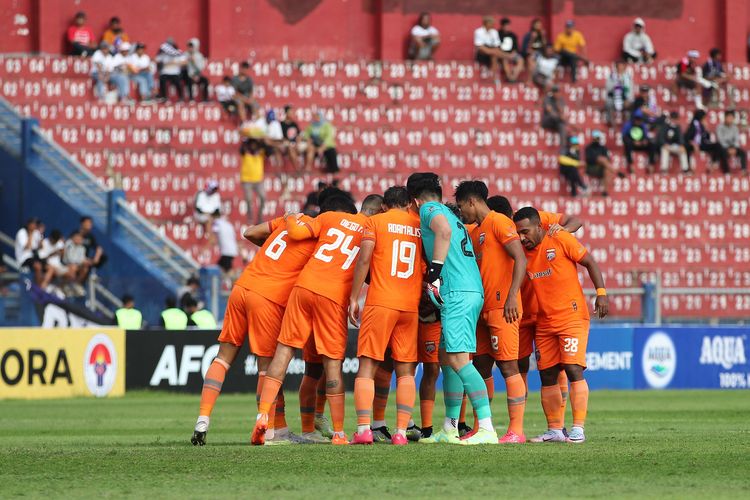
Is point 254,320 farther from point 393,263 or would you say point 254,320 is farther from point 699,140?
point 699,140

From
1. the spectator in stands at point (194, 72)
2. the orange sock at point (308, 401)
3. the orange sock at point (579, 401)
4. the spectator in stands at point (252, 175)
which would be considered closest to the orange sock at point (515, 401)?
the orange sock at point (579, 401)

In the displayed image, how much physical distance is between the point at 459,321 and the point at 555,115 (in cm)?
2462

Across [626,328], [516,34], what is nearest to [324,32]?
[516,34]

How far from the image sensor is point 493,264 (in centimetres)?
1261

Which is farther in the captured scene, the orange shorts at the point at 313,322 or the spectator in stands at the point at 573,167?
the spectator in stands at the point at 573,167

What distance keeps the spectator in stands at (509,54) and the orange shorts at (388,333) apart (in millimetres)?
25877

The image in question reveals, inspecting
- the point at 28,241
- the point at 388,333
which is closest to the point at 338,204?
the point at 388,333

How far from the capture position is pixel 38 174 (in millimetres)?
29984

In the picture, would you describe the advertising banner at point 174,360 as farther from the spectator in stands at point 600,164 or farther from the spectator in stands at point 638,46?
the spectator in stands at point 638,46

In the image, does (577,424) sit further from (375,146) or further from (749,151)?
(749,151)

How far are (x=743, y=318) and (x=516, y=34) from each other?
1673 cm

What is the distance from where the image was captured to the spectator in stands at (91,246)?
26.3 metres

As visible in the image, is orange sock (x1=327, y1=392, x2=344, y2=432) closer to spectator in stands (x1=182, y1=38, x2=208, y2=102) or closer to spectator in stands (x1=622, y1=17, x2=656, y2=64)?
spectator in stands (x1=182, y1=38, x2=208, y2=102)

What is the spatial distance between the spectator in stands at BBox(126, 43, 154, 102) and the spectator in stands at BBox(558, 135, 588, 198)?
9.82 m
